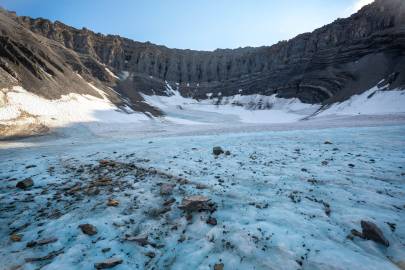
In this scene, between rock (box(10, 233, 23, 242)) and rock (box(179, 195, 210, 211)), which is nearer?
rock (box(10, 233, 23, 242))

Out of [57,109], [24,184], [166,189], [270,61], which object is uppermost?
[270,61]

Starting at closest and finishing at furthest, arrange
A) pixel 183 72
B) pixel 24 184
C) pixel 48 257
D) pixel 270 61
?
1. pixel 48 257
2. pixel 24 184
3. pixel 270 61
4. pixel 183 72

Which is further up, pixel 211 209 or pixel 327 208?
pixel 327 208

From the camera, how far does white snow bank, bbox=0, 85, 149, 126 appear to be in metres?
31.6

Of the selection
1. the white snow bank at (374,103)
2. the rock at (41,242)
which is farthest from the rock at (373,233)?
the white snow bank at (374,103)

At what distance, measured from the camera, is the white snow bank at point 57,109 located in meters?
31.6

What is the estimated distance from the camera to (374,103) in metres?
49.6

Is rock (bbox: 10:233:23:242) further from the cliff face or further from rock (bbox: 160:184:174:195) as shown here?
the cliff face

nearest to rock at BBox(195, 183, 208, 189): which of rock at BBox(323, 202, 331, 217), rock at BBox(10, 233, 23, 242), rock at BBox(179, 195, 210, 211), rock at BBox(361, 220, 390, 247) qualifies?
rock at BBox(179, 195, 210, 211)

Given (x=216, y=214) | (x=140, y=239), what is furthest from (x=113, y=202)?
(x=216, y=214)

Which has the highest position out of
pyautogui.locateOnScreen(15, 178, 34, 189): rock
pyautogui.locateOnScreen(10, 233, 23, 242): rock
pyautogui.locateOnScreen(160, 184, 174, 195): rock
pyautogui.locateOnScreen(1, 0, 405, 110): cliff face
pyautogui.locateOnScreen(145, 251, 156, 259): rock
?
pyautogui.locateOnScreen(1, 0, 405, 110): cliff face

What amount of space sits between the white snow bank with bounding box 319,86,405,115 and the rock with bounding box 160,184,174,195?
42.4 m

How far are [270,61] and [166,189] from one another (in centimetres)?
10377

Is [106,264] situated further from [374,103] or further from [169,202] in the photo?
[374,103]
